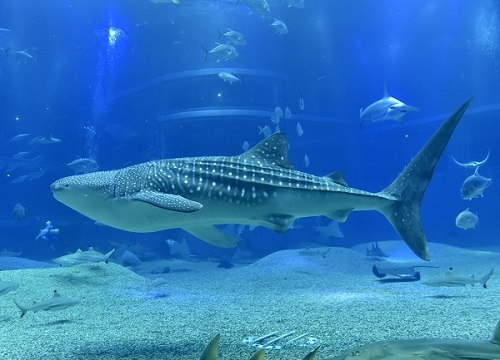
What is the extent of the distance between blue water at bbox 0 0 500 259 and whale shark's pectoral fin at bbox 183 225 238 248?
16473 millimetres

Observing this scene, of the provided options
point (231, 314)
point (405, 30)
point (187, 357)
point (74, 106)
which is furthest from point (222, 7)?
point (187, 357)

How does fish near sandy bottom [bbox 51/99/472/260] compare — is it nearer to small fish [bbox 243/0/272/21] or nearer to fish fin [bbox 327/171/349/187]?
fish fin [bbox 327/171/349/187]

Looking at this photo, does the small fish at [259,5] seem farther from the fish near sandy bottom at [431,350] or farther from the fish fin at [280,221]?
the fish near sandy bottom at [431,350]

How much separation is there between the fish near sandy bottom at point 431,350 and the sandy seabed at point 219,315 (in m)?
1.00

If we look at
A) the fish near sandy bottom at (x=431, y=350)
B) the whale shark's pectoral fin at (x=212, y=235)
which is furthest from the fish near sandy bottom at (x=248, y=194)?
the fish near sandy bottom at (x=431, y=350)

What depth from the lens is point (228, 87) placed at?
25062 mm

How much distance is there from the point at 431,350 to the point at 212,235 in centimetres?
292

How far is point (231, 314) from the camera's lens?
5352 mm

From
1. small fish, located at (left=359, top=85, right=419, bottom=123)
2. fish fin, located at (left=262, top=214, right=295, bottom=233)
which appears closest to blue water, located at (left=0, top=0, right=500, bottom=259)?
small fish, located at (left=359, top=85, right=419, bottom=123)

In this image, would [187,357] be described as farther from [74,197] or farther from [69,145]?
[69,145]

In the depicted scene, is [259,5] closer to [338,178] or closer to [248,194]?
[338,178]

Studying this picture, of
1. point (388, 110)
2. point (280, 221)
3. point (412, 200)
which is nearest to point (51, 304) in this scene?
point (280, 221)

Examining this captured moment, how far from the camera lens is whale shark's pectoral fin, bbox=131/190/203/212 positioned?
12.1 ft

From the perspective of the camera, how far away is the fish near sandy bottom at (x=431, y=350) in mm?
2209
